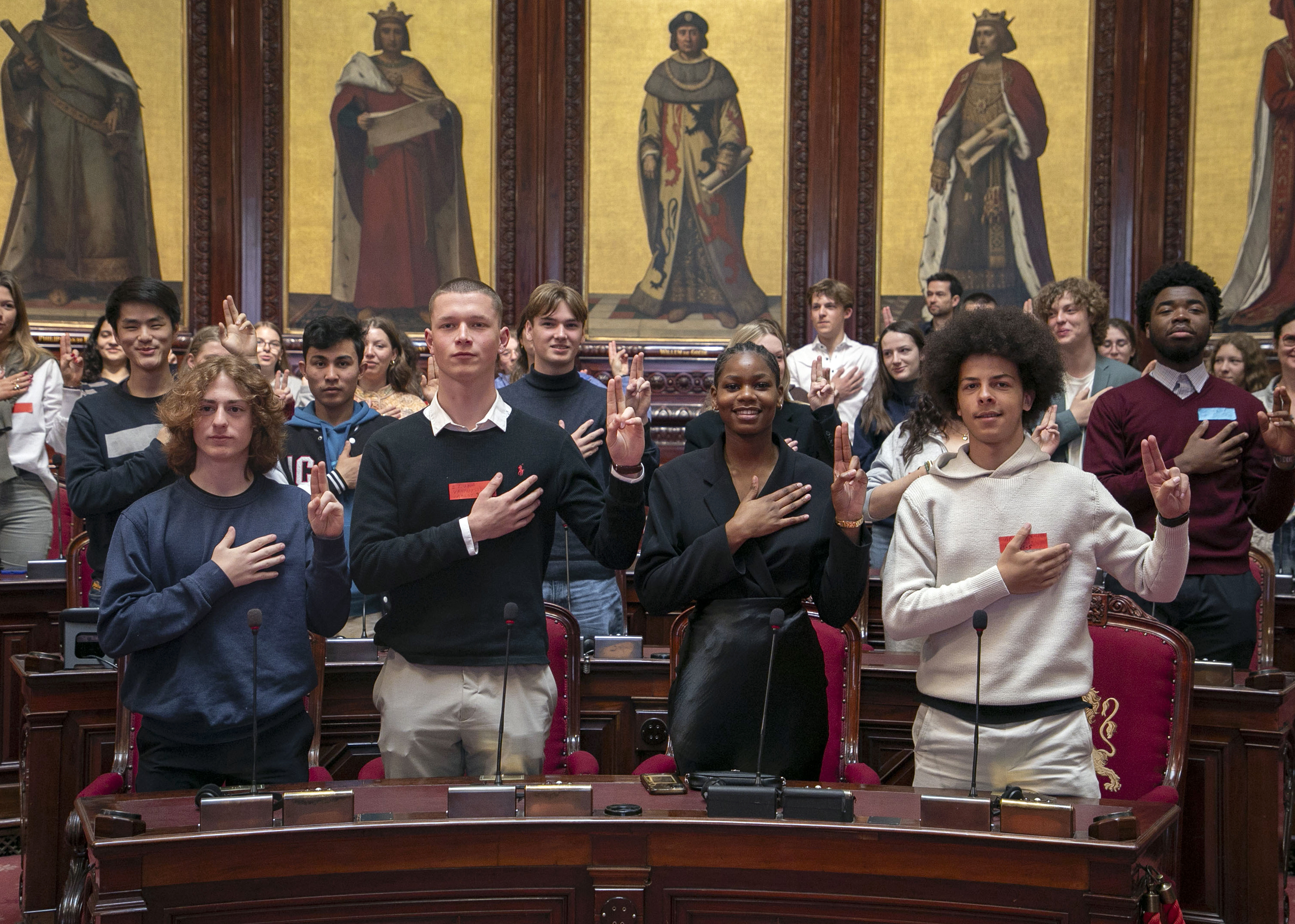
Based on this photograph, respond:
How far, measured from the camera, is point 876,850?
1920 millimetres

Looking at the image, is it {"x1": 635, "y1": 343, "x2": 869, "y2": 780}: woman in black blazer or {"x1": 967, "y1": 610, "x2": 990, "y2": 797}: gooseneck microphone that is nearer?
{"x1": 967, "y1": 610, "x2": 990, "y2": 797}: gooseneck microphone

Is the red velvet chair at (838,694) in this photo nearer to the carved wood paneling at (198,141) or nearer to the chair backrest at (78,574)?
the chair backrest at (78,574)

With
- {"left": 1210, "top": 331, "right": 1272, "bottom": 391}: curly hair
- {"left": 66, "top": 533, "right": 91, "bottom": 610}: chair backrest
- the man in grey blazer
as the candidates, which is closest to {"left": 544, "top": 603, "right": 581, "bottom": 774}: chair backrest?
{"left": 66, "top": 533, "right": 91, "bottom": 610}: chair backrest

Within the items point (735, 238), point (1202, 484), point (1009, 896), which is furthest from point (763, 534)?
point (735, 238)

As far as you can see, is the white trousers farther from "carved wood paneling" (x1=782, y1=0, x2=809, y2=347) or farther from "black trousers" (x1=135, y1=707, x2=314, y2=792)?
"carved wood paneling" (x1=782, y1=0, x2=809, y2=347)

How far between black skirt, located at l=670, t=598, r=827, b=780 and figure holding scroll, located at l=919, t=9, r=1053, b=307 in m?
5.30

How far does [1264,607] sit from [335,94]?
6.00 metres

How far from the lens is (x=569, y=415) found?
362 cm

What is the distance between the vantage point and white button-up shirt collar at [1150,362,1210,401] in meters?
3.47

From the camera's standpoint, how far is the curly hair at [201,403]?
2.56 meters

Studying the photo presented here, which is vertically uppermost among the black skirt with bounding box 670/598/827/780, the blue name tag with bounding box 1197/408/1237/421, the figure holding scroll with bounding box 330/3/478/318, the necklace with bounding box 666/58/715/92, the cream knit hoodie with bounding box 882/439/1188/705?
the necklace with bounding box 666/58/715/92

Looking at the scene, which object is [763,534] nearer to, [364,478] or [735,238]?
[364,478]

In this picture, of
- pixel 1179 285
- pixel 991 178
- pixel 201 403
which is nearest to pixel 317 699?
pixel 201 403

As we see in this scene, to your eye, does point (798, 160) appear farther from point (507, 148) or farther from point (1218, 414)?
point (1218, 414)
